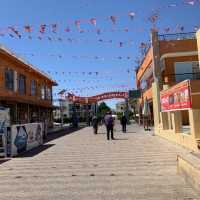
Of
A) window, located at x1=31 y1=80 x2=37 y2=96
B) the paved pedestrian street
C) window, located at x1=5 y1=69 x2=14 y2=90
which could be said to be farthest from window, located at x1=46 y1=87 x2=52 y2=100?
the paved pedestrian street

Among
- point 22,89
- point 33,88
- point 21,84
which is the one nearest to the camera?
point 21,84

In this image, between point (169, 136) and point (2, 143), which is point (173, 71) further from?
point (2, 143)

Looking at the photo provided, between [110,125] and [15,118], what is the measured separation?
1050 cm

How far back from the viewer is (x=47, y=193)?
24.6 feet

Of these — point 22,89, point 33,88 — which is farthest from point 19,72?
point 33,88

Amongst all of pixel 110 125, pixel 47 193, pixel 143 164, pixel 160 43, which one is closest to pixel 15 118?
pixel 110 125

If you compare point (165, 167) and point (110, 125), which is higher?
point (110, 125)

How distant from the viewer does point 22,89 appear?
32.1 metres

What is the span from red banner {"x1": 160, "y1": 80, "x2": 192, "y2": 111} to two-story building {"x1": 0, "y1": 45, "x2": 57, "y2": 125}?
38.1 ft

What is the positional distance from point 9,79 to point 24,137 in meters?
12.3

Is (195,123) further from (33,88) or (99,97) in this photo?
(99,97)

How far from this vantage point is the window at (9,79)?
90.3 feet

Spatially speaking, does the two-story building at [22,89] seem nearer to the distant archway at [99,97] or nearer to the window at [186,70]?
the window at [186,70]

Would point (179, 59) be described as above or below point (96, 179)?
above
